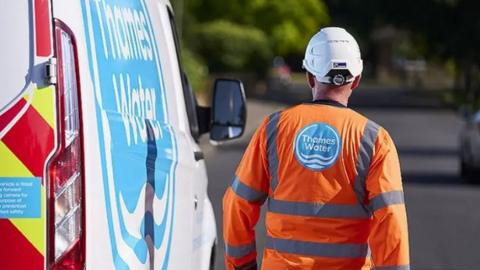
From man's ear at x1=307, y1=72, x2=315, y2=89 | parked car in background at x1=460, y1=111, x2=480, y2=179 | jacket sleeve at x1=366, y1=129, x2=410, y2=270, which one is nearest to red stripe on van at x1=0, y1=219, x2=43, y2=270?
jacket sleeve at x1=366, y1=129, x2=410, y2=270

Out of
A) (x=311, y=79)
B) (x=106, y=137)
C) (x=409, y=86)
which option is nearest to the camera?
(x=106, y=137)

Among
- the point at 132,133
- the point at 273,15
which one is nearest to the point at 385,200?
the point at 132,133

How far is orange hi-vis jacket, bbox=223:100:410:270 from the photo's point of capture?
15.8ft

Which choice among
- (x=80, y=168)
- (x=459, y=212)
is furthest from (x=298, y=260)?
(x=459, y=212)

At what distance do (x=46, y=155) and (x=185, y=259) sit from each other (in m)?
A: 1.68

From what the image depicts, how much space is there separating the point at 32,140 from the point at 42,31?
1.13 ft

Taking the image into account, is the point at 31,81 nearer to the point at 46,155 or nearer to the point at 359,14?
the point at 46,155

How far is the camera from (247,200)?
4.99m

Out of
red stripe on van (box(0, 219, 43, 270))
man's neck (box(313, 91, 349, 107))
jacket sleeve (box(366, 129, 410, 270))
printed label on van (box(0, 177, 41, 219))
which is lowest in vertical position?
jacket sleeve (box(366, 129, 410, 270))

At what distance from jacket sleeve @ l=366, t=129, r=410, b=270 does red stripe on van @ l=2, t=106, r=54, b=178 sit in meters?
1.31

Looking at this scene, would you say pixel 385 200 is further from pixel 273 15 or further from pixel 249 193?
pixel 273 15

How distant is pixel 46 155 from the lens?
159 inches

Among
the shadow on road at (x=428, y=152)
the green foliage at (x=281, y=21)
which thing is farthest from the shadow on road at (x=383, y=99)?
the shadow on road at (x=428, y=152)

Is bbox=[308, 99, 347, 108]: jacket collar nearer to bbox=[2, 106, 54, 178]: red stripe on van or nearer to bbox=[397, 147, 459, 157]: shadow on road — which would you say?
bbox=[2, 106, 54, 178]: red stripe on van
